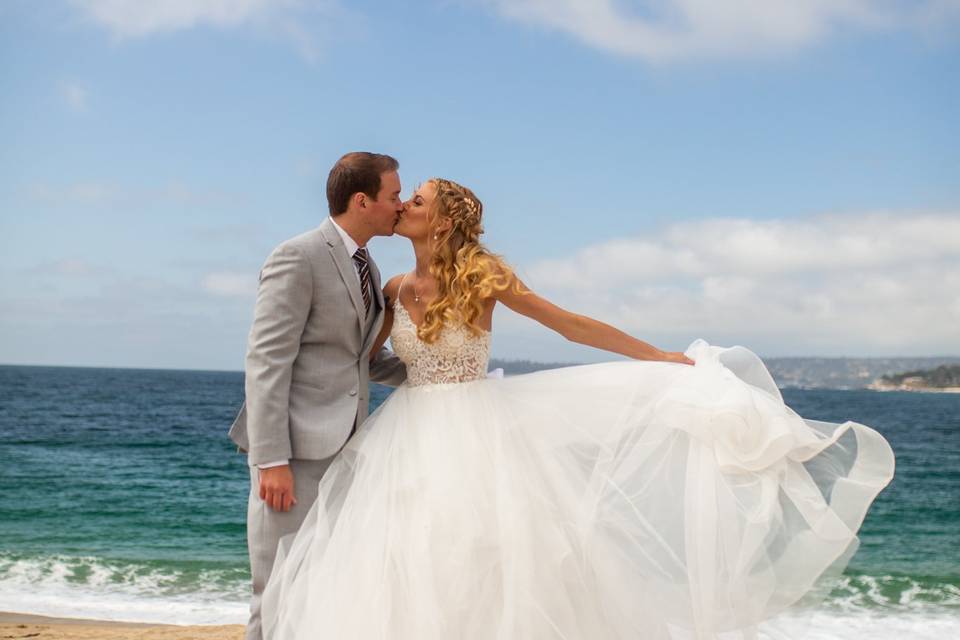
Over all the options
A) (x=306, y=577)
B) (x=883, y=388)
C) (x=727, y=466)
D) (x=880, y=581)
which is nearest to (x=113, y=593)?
(x=306, y=577)

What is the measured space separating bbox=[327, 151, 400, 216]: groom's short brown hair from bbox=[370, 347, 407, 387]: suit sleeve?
743 mm

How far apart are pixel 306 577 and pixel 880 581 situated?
10.7m

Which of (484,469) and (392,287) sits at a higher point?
(392,287)

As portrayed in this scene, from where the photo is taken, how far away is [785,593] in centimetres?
356

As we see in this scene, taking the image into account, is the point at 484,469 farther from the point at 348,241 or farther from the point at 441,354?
the point at 348,241

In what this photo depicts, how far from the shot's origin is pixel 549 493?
11.8 feet

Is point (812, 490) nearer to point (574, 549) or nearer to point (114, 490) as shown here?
point (574, 549)

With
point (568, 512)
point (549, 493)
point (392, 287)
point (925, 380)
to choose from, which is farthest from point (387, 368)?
point (925, 380)

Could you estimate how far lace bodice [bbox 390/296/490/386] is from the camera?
12.9 ft

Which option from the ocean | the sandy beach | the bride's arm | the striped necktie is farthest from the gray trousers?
the sandy beach

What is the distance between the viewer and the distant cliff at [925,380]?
11075 cm

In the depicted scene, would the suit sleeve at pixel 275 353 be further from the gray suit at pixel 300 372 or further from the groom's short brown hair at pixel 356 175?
the groom's short brown hair at pixel 356 175

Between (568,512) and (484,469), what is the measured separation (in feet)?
1.19

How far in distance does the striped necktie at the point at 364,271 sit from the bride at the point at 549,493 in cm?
17
